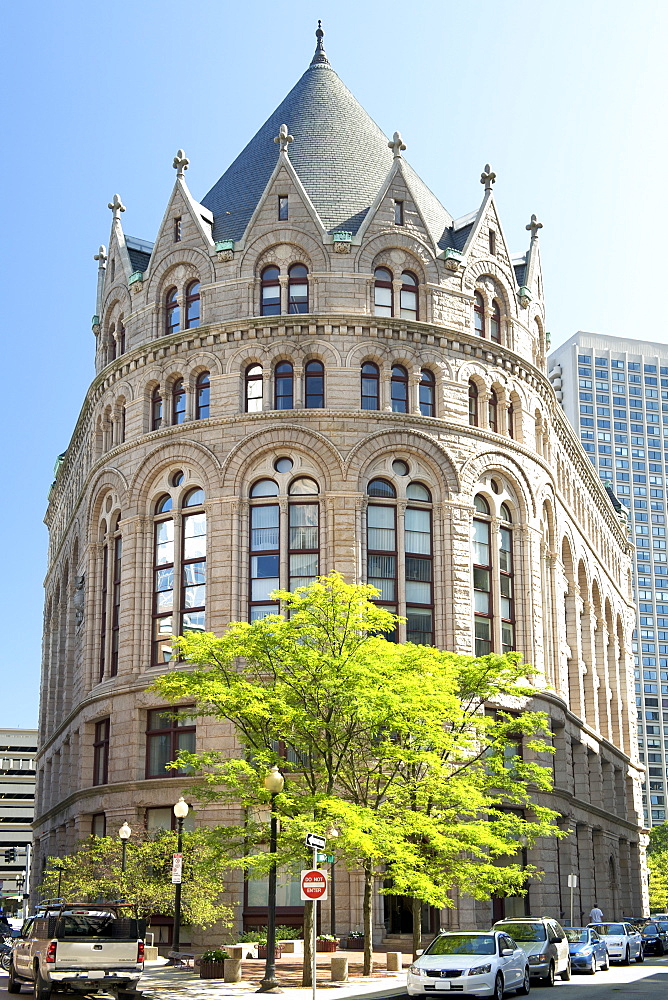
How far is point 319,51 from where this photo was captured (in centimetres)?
6688

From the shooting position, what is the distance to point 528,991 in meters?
30.6

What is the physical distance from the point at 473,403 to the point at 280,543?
11470 millimetres

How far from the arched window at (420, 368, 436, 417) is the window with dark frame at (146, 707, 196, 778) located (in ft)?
53.2

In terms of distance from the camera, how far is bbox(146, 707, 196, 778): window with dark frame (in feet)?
163

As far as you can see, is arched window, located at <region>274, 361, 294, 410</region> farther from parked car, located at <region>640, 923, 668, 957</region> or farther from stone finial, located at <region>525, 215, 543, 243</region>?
parked car, located at <region>640, 923, 668, 957</region>

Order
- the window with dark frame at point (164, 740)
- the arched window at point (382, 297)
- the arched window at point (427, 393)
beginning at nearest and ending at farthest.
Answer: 1. the window with dark frame at point (164, 740)
2. the arched window at point (427, 393)
3. the arched window at point (382, 297)

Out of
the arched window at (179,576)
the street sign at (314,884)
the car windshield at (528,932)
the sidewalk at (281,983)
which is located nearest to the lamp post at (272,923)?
the sidewalk at (281,983)

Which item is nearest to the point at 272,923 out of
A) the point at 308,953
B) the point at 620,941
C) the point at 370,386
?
the point at 308,953

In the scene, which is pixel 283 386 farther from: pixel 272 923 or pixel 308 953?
pixel 272 923

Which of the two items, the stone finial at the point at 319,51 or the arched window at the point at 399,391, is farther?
the stone finial at the point at 319,51

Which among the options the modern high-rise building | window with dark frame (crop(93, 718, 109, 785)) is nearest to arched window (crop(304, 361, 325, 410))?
window with dark frame (crop(93, 718, 109, 785))

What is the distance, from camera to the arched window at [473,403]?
5509 centimetres

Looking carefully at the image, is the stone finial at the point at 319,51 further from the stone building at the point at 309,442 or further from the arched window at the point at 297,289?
the arched window at the point at 297,289

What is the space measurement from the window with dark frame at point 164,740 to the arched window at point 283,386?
13.2 metres
